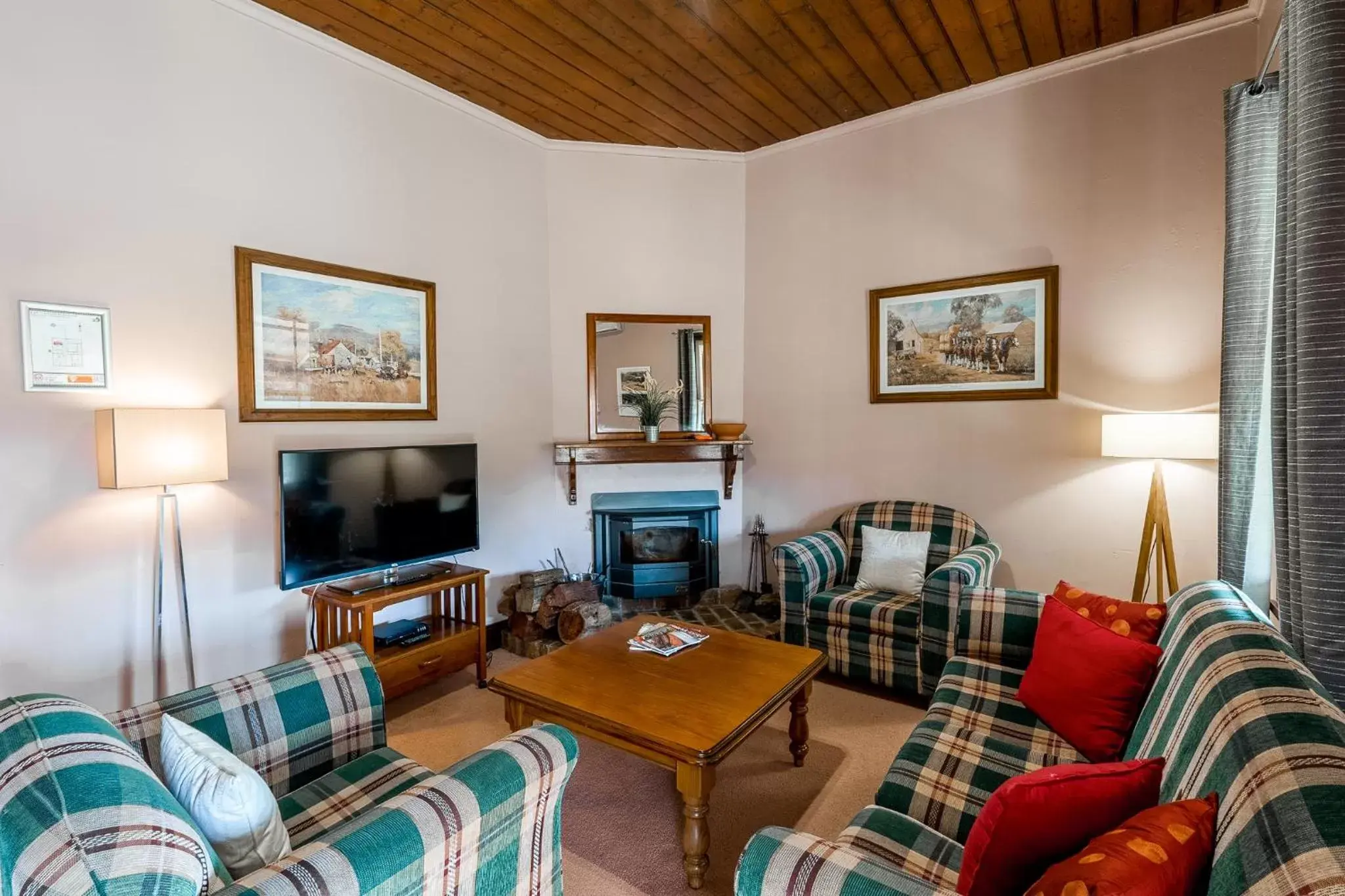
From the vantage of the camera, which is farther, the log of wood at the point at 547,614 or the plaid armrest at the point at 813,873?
the log of wood at the point at 547,614

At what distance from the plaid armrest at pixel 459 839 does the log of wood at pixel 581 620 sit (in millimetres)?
2144

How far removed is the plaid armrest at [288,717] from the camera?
61.4 inches

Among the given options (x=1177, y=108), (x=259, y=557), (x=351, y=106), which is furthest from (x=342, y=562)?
(x=1177, y=108)

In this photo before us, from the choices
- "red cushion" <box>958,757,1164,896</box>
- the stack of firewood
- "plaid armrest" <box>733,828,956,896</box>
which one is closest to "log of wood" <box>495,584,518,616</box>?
the stack of firewood

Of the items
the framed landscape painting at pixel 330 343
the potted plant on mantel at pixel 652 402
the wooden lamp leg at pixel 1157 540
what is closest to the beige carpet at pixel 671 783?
the wooden lamp leg at pixel 1157 540

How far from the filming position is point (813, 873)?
105 centimetres

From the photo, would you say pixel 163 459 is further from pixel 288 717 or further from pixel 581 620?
pixel 581 620

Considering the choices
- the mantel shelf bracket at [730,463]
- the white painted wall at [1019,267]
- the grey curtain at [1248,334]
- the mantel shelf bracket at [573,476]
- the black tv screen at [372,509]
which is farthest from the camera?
the mantel shelf bracket at [730,463]

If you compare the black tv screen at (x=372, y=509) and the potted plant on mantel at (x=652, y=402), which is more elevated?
the potted plant on mantel at (x=652, y=402)

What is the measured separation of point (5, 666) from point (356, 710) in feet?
4.90

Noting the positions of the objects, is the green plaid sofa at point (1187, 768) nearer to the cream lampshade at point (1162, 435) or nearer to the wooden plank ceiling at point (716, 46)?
the cream lampshade at point (1162, 435)

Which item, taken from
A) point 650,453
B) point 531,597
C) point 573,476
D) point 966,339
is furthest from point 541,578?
point 966,339

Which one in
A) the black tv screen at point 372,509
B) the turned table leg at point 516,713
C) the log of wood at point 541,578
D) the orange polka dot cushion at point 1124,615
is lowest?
the turned table leg at point 516,713

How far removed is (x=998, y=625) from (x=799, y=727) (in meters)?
0.86
